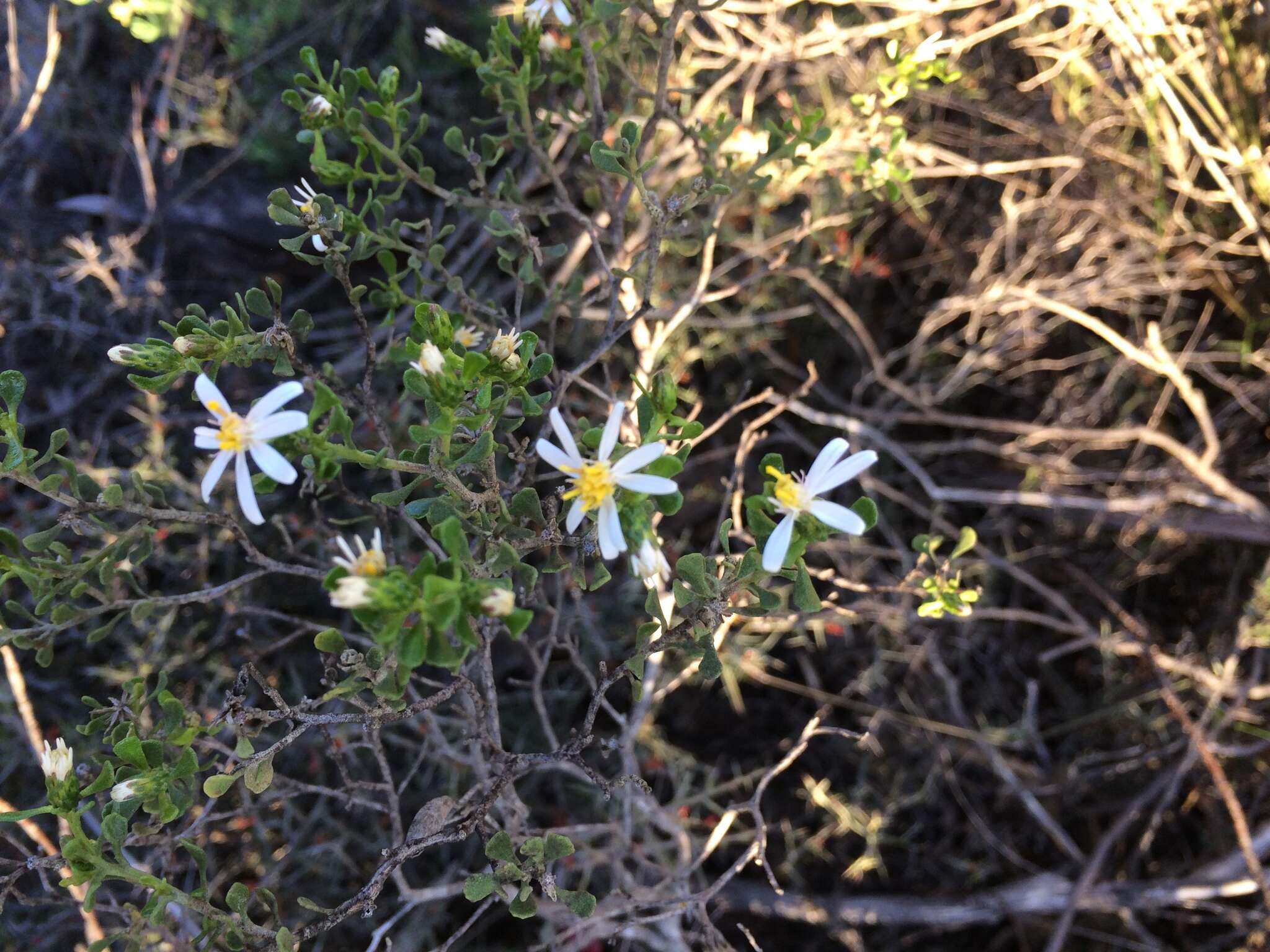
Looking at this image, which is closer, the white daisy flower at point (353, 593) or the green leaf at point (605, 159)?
the white daisy flower at point (353, 593)

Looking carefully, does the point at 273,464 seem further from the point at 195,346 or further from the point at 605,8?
the point at 605,8

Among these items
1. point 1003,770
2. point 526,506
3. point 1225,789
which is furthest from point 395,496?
point 1225,789

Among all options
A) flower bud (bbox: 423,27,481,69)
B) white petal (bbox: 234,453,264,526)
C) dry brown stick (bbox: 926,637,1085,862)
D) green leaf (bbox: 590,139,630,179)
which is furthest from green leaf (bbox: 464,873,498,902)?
dry brown stick (bbox: 926,637,1085,862)

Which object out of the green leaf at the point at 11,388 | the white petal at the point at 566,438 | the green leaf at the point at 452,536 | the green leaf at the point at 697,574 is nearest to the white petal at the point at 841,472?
the green leaf at the point at 697,574

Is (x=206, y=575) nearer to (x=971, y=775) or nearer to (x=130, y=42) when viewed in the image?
(x=130, y=42)

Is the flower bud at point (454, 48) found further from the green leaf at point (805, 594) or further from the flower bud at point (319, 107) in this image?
the green leaf at point (805, 594)
